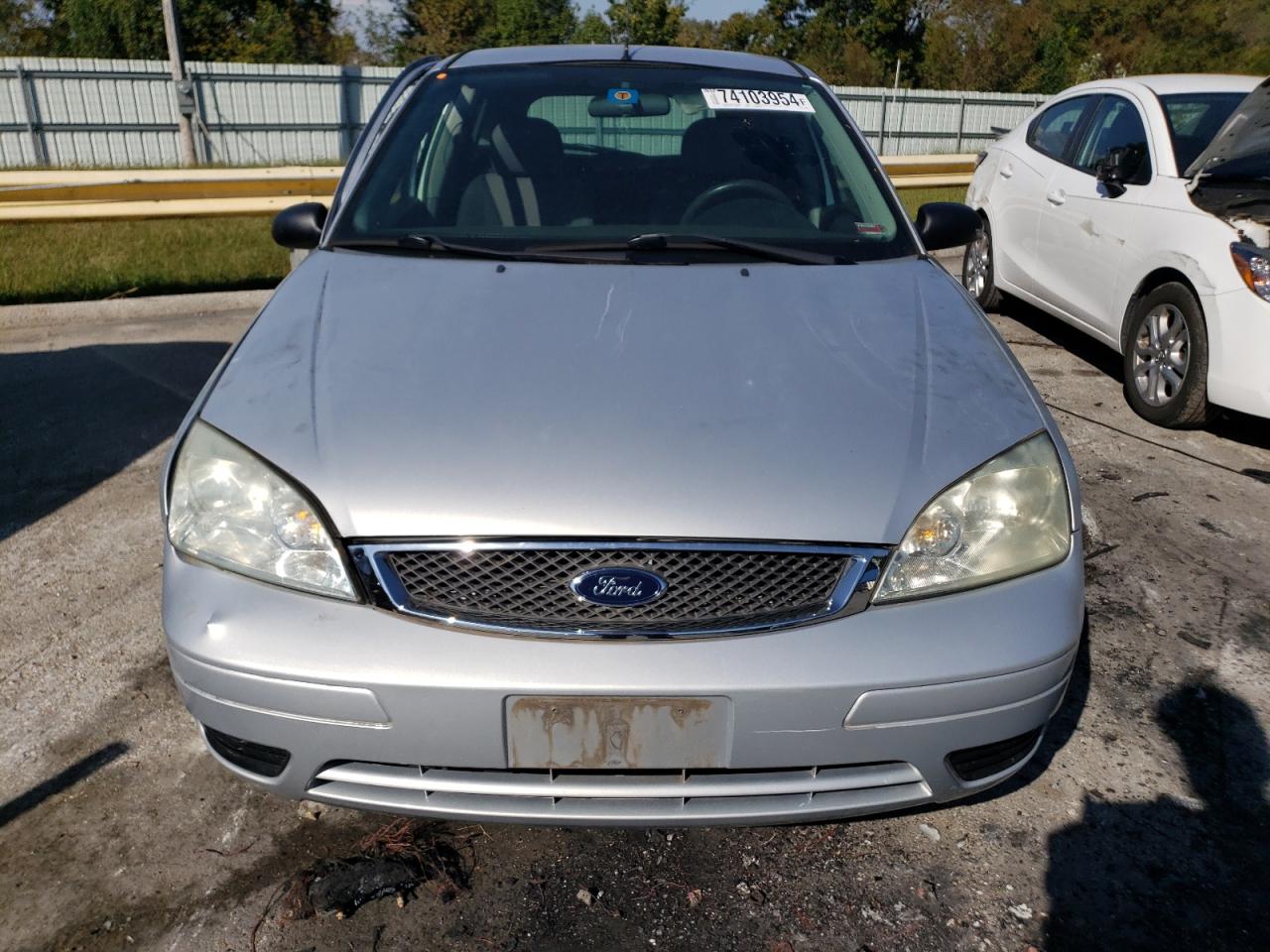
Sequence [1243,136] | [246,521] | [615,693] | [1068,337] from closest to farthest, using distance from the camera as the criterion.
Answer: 1. [615,693]
2. [246,521]
3. [1243,136]
4. [1068,337]

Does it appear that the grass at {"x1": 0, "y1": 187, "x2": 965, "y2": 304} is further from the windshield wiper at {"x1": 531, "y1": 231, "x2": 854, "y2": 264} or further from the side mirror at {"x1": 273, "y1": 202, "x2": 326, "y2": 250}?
the windshield wiper at {"x1": 531, "y1": 231, "x2": 854, "y2": 264}

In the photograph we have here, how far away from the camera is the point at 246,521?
78.5 inches

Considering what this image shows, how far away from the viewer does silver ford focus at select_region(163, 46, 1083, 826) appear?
183cm

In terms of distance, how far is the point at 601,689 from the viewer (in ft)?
5.89

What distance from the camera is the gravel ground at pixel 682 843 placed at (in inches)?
80.7

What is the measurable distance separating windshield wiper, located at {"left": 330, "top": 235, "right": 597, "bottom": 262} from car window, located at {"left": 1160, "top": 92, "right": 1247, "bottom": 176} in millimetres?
3743

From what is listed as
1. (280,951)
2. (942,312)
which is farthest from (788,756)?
(942,312)

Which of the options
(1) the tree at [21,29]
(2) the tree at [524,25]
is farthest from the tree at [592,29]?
(1) the tree at [21,29]

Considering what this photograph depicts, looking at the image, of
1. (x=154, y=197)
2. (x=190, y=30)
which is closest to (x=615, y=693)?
(x=154, y=197)

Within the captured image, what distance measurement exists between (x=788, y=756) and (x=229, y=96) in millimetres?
26205

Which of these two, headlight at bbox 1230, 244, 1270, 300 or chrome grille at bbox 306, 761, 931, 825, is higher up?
headlight at bbox 1230, 244, 1270, 300

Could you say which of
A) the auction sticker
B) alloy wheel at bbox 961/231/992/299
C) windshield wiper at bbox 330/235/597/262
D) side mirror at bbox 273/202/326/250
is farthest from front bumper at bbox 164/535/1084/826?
alloy wheel at bbox 961/231/992/299

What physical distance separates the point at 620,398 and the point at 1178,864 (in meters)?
1.50

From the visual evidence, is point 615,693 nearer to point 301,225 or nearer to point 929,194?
point 301,225
